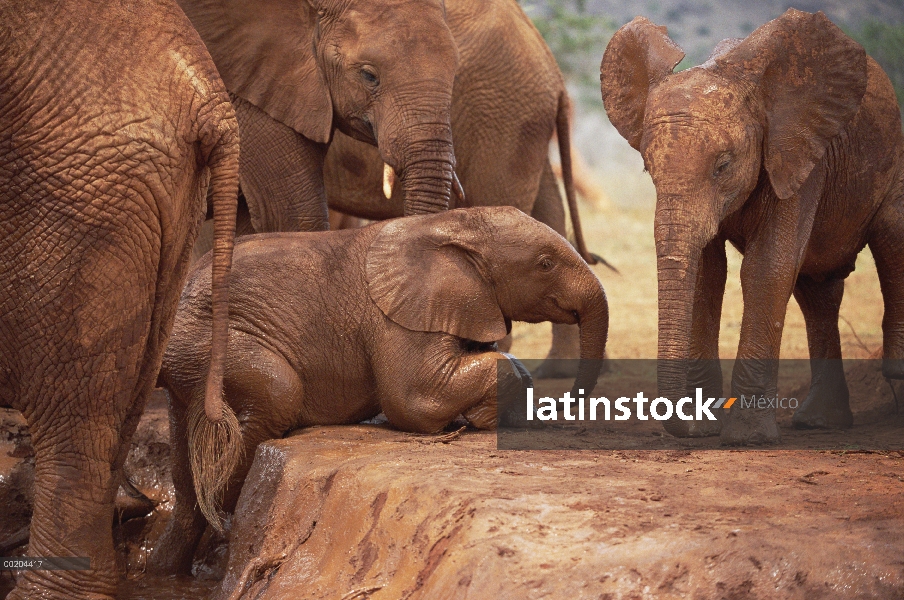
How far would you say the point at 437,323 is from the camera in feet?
13.4

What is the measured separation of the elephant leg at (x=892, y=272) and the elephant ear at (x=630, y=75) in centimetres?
97

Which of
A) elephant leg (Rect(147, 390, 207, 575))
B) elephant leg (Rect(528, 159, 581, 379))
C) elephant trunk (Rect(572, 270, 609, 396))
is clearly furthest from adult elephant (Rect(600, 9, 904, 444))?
elephant leg (Rect(528, 159, 581, 379))

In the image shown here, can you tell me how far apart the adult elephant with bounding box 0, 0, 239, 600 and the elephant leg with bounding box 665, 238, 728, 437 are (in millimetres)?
1832

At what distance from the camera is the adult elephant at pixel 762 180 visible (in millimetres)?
3840

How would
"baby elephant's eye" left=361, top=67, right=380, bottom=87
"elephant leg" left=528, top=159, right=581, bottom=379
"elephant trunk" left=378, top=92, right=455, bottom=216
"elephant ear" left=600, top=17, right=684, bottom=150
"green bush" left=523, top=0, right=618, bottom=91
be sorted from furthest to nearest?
1. "green bush" left=523, top=0, right=618, bottom=91
2. "elephant leg" left=528, top=159, right=581, bottom=379
3. "baby elephant's eye" left=361, top=67, right=380, bottom=87
4. "elephant trunk" left=378, top=92, right=455, bottom=216
5. "elephant ear" left=600, top=17, right=684, bottom=150

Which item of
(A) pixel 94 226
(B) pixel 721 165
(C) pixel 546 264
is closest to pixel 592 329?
(C) pixel 546 264

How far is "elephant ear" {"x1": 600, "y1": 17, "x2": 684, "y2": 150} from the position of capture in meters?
4.35

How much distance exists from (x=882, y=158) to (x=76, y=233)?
285 cm

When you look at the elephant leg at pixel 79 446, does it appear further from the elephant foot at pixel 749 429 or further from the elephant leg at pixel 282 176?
the elephant foot at pixel 749 429

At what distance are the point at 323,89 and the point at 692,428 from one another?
189 cm

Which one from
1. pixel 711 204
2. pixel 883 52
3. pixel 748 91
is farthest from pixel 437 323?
pixel 883 52

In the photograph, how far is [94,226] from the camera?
3.04m

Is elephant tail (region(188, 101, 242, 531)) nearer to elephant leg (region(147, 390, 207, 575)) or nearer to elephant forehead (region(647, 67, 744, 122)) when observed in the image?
elephant leg (region(147, 390, 207, 575))

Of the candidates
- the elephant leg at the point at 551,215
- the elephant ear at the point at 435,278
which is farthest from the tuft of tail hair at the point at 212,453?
the elephant leg at the point at 551,215
